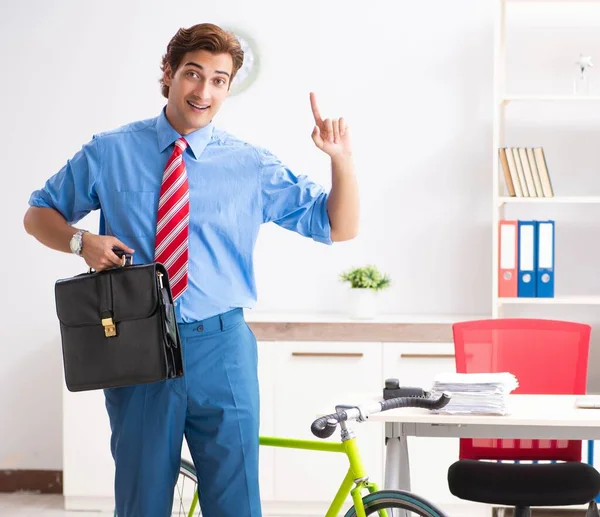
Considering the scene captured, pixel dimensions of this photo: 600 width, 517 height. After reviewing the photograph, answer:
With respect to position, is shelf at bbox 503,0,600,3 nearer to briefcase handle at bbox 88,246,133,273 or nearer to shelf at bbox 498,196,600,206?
shelf at bbox 498,196,600,206

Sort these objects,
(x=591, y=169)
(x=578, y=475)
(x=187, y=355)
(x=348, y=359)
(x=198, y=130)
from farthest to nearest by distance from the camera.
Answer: (x=591, y=169) < (x=348, y=359) < (x=578, y=475) < (x=198, y=130) < (x=187, y=355)

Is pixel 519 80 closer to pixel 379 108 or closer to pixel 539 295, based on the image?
pixel 379 108

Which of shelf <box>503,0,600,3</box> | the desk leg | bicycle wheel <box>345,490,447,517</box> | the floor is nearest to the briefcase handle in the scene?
bicycle wheel <box>345,490,447,517</box>

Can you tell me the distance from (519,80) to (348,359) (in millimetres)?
1522

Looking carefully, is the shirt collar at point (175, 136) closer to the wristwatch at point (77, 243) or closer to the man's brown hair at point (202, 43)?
the man's brown hair at point (202, 43)

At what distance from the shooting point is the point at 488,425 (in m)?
2.53

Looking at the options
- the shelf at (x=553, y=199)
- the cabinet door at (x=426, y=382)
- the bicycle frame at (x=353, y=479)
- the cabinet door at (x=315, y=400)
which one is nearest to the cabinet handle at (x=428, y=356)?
the cabinet door at (x=426, y=382)

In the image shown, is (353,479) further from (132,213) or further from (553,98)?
(553,98)

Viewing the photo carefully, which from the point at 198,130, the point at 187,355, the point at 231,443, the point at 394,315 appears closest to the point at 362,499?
the point at 231,443

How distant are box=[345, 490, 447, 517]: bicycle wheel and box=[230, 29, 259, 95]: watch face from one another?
2804 millimetres

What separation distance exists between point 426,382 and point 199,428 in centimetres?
215

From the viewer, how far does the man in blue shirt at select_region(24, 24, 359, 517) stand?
2.09m

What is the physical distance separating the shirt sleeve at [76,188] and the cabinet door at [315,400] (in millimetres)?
2046

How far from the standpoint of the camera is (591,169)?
4.50 metres
